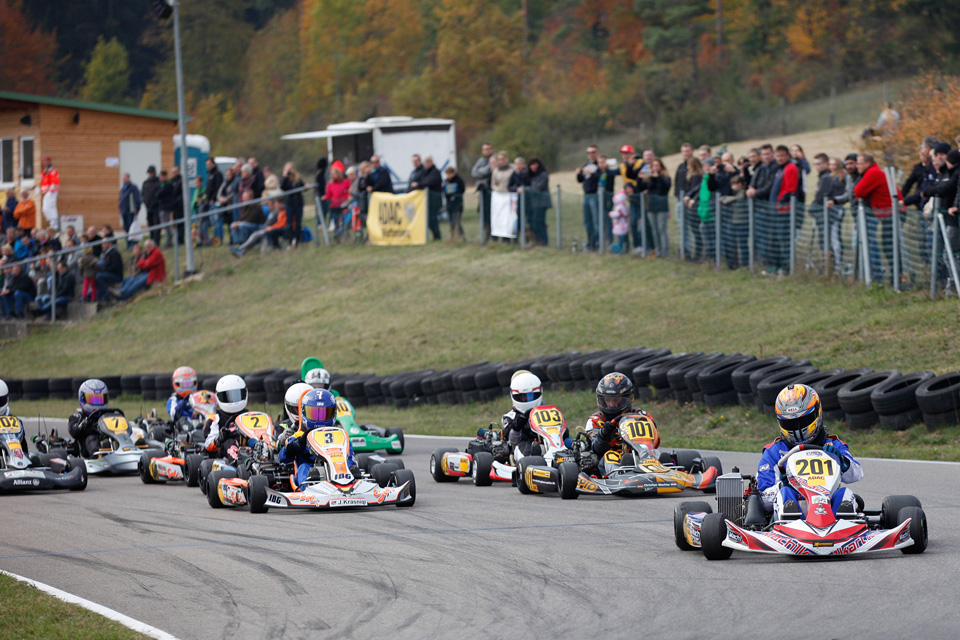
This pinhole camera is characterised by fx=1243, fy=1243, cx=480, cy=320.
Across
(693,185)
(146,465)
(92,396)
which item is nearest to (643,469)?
(146,465)

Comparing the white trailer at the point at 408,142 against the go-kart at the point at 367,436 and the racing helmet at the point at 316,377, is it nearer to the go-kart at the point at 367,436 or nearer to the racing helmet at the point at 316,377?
the go-kart at the point at 367,436

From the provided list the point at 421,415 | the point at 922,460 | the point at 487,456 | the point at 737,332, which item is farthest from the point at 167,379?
the point at 922,460

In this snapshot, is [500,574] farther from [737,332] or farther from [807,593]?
[737,332]

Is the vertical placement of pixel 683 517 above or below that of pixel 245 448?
below

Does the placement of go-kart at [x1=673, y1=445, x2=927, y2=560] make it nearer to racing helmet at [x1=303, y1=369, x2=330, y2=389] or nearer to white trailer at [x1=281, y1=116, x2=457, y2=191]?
racing helmet at [x1=303, y1=369, x2=330, y2=389]

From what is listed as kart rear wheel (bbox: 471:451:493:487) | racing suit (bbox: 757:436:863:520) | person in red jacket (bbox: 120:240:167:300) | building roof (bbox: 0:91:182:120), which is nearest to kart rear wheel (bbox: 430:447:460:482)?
kart rear wheel (bbox: 471:451:493:487)

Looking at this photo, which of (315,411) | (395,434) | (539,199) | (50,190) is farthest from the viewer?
(50,190)

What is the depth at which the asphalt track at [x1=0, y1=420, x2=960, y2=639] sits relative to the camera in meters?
6.06

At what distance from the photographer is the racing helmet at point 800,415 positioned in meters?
7.82

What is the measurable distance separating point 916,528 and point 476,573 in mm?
2590

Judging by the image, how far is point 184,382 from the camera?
15289 mm

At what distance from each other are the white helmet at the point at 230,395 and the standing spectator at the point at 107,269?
55.1 feet

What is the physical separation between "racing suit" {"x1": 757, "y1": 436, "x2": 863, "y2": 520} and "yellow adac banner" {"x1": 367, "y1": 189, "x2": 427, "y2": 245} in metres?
19.6

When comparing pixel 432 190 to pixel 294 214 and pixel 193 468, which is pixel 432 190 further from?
pixel 193 468
